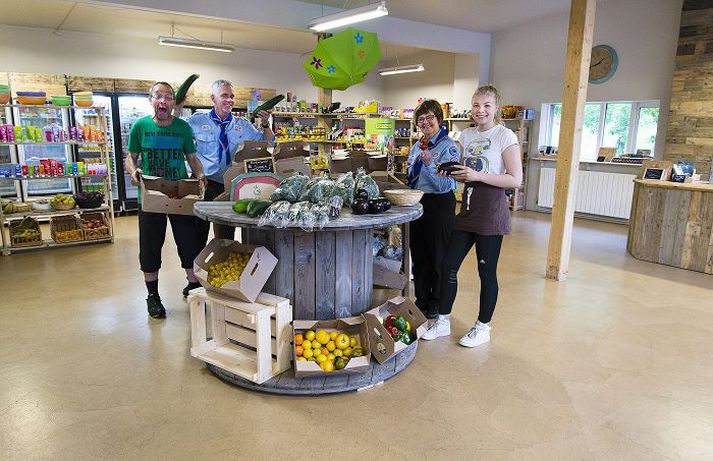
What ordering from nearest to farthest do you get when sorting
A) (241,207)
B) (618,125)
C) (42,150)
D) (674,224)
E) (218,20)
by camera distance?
(241,207) → (674,224) → (218,20) → (618,125) → (42,150)

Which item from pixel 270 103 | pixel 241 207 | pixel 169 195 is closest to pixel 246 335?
pixel 241 207

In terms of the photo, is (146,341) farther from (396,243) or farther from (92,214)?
(92,214)

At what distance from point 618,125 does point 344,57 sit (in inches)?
252

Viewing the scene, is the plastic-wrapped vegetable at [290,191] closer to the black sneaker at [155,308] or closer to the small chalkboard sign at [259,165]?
the small chalkboard sign at [259,165]

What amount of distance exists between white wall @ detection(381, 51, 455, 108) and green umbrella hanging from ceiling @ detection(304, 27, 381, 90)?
817cm

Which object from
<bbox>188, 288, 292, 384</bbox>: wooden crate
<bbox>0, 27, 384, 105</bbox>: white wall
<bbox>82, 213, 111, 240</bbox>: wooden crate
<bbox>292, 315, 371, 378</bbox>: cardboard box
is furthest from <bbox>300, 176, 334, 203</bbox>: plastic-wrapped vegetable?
<bbox>0, 27, 384, 105</bbox>: white wall

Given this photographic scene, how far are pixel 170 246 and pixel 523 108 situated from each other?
7.25 m

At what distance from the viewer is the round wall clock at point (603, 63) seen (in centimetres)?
821

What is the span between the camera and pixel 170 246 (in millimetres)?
6266

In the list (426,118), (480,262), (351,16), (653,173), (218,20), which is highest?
(218,20)

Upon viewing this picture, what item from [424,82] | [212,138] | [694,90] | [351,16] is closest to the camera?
[212,138]

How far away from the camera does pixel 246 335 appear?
2.82 metres

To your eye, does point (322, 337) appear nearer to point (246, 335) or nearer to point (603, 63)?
point (246, 335)

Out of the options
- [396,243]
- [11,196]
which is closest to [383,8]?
[396,243]
